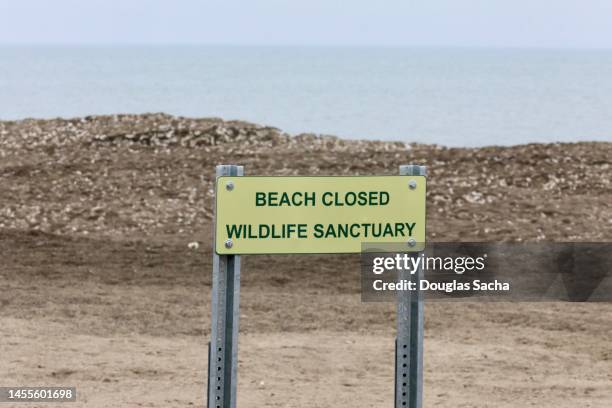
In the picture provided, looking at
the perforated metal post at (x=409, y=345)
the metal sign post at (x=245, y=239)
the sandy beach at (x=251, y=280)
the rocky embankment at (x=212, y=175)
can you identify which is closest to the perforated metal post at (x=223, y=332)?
the metal sign post at (x=245, y=239)

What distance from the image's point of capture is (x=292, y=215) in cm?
548

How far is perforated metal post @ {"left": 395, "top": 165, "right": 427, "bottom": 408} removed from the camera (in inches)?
220

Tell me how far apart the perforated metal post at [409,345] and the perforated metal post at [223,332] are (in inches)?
29.9

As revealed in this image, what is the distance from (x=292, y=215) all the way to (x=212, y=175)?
1136cm

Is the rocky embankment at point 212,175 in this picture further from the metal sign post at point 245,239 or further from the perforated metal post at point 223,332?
the perforated metal post at point 223,332

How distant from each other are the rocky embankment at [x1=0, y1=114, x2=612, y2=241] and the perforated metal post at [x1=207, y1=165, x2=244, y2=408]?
8.30m

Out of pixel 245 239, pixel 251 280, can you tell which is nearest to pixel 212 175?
pixel 251 280

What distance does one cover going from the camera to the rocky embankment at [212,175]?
569 inches

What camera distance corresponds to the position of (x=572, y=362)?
29.8ft

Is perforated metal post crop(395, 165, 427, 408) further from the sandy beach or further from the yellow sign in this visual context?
the sandy beach

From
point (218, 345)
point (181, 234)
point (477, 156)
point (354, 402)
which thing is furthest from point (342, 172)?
point (218, 345)

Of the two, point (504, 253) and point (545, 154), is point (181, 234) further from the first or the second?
point (545, 154)

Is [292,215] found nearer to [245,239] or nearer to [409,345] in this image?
[245,239]

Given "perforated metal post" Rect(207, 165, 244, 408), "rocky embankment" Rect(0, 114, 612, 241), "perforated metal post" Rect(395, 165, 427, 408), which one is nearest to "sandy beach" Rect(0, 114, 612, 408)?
"rocky embankment" Rect(0, 114, 612, 241)
